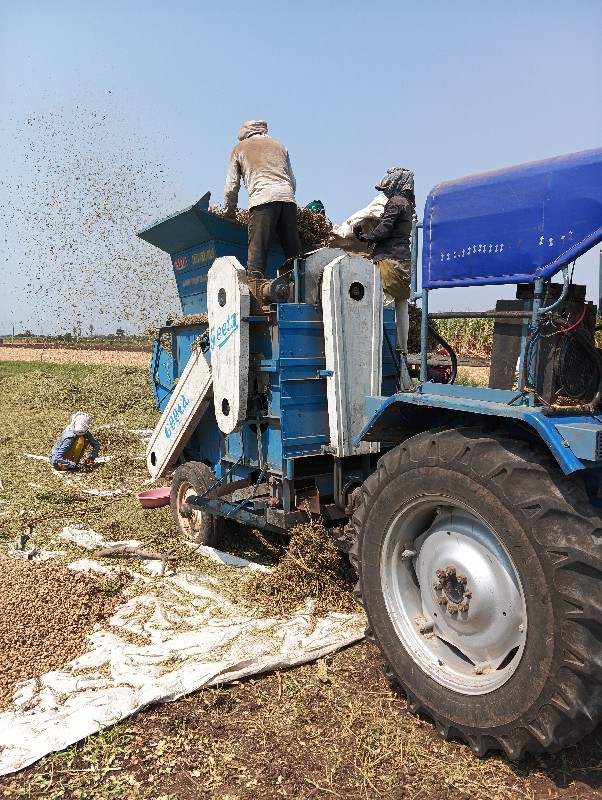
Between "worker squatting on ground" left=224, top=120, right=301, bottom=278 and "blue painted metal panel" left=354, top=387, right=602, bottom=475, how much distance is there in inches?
79.3

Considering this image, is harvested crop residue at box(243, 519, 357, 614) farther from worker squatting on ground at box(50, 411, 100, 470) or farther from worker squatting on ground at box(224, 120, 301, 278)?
worker squatting on ground at box(50, 411, 100, 470)

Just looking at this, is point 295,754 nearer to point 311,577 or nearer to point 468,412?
point 311,577

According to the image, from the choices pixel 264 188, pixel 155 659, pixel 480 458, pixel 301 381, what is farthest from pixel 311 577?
pixel 264 188

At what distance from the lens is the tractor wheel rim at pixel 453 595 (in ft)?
8.68

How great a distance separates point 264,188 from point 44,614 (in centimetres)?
338

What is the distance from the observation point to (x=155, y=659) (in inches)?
139

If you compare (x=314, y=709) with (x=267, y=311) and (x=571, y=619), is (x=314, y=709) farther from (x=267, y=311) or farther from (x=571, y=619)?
(x=267, y=311)

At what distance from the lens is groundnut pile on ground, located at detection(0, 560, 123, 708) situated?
11.5 feet

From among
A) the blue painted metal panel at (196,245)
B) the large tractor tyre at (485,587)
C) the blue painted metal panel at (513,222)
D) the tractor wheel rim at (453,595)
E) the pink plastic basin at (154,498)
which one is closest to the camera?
the large tractor tyre at (485,587)

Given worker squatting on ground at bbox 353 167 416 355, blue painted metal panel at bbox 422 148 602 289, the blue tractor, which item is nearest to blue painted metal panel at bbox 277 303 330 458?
the blue tractor

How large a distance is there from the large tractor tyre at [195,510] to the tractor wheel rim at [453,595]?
242cm

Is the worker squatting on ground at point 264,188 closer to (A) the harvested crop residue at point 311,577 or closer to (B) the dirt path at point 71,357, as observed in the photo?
(A) the harvested crop residue at point 311,577

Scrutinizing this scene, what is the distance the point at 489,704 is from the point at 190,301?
4719 mm

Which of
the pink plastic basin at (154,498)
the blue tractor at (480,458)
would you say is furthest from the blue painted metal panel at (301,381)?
the pink plastic basin at (154,498)
